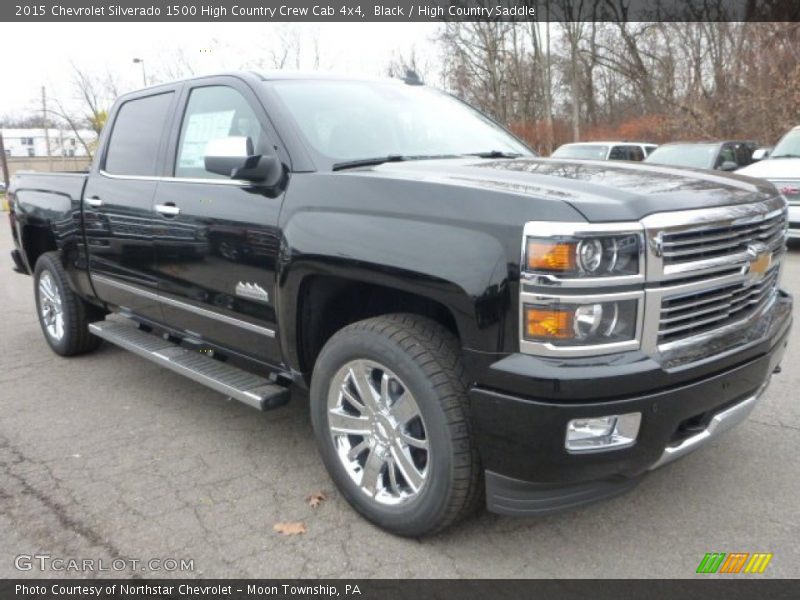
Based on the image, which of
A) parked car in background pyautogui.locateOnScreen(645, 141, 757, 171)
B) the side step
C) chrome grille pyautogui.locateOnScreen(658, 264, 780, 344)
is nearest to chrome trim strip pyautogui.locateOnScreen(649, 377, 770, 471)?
chrome grille pyautogui.locateOnScreen(658, 264, 780, 344)

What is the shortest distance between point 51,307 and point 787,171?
31.7 ft

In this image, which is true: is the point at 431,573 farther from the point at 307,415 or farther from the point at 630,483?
the point at 307,415

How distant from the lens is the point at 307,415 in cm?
427

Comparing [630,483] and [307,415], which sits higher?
[630,483]

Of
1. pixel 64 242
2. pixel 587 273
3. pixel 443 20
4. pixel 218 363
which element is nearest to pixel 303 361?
pixel 218 363

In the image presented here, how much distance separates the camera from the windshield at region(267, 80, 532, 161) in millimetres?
3398

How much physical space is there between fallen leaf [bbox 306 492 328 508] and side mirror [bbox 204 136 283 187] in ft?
4.82

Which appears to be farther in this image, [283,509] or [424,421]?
[283,509]

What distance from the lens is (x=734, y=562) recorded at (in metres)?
2.61

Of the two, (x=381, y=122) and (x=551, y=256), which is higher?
(x=381, y=122)

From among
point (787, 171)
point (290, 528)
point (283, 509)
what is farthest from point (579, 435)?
point (787, 171)

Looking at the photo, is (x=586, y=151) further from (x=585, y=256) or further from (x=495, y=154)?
(x=585, y=256)

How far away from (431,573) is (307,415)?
5.98 ft

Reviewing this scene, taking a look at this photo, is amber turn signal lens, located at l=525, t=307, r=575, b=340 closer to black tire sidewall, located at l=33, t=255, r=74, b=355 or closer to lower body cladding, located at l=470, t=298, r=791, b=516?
lower body cladding, located at l=470, t=298, r=791, b=516
